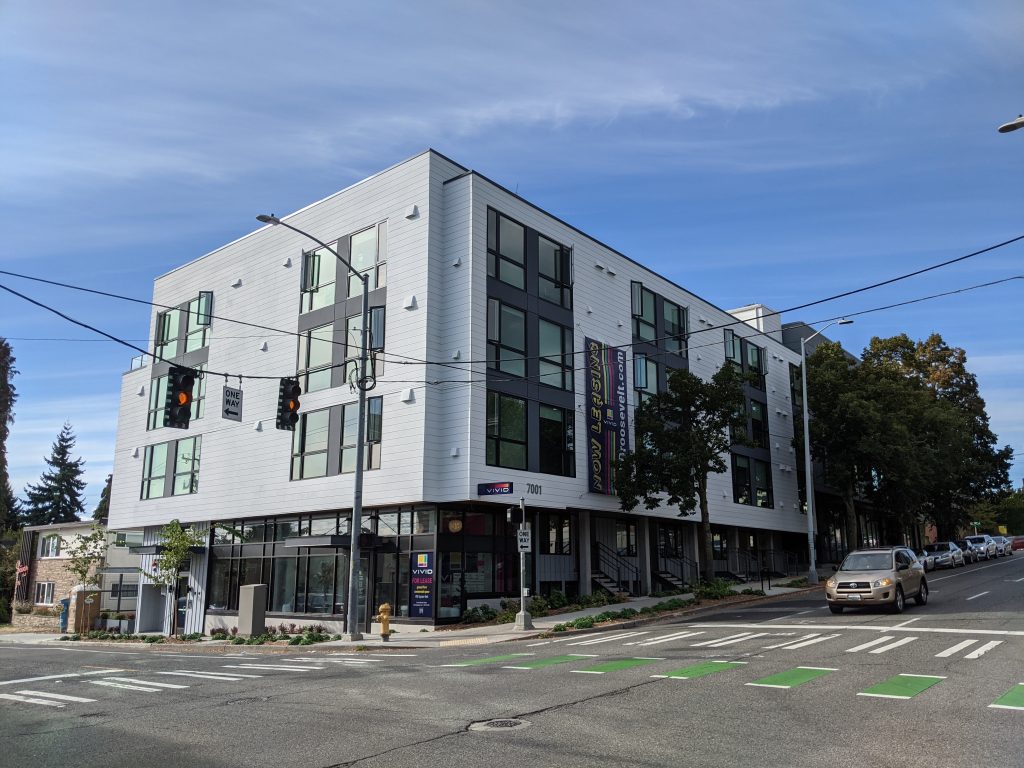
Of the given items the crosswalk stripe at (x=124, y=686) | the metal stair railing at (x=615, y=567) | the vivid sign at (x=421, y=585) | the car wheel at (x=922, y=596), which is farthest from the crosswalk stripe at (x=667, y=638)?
the metal stair railing at (x=615, y=567)

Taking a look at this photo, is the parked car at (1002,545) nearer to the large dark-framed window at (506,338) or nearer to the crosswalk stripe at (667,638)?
the large dark-framed window at (506,338)

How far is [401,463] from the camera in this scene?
25.6 m

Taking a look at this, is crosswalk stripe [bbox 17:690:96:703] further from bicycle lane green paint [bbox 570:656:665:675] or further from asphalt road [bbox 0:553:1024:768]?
bicycle lane green paint [bbox 570:656:665:675]

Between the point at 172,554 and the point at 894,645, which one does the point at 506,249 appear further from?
the point at 894,645

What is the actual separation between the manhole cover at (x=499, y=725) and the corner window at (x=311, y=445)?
2084 centimetres

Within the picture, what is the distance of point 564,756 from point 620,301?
27935 millimetres

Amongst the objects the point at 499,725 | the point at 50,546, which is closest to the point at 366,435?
the point at 499,725

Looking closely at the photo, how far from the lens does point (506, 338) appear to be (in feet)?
91.5

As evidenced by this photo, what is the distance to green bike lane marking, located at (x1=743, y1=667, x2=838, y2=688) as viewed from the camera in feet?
35.3

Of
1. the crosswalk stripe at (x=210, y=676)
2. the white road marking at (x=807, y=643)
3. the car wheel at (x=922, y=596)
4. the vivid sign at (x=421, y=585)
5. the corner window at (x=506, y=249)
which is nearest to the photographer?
the crosswalk stripe at (x=210, y=676)

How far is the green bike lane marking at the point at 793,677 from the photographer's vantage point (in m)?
10.8

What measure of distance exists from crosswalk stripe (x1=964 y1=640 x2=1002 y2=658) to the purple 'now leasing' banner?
54.5 ft

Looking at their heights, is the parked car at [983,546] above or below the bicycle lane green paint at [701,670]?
above

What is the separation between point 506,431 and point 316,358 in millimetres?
8499
